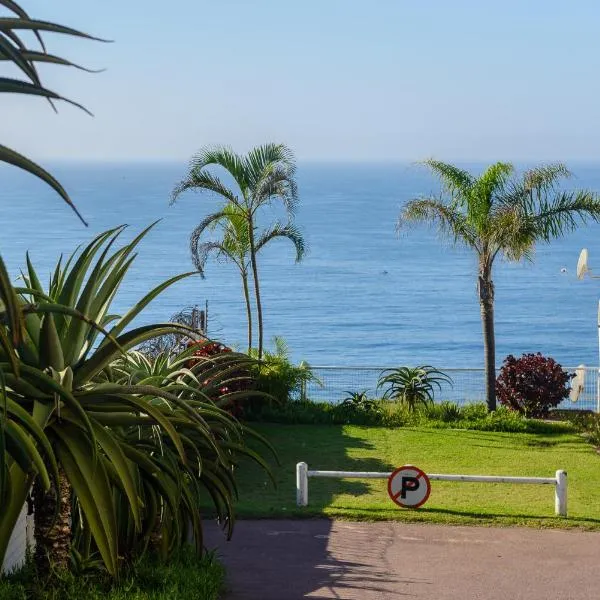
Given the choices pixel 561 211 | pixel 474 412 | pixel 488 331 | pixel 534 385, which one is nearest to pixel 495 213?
pixel 561 211

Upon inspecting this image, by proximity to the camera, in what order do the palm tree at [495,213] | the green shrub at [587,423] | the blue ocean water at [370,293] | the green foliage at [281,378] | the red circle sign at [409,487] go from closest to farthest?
the red circle sign at [409,487] → the green shrub at [587,423] → the green foliage at [281,378] → the palm tree at [495,213] → the blue ocean water at [370,293]

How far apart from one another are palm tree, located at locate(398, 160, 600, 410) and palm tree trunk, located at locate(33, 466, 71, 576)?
49.2 ft

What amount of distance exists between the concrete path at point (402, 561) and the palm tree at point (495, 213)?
31.3 feet

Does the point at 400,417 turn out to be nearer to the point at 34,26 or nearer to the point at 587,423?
the point at 587,423

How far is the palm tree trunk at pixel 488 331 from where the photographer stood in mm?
22875

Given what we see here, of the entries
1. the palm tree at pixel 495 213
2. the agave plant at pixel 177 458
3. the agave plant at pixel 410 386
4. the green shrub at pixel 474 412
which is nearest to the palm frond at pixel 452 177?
the palm tree at pixel 495 213

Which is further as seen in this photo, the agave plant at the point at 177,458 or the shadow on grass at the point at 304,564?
the shadow on grass at the point at 304,564

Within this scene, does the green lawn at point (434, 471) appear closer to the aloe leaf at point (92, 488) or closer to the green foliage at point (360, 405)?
the green foliage at point (360, 405)

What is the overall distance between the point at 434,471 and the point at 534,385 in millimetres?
5549

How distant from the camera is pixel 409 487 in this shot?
47.5 feet

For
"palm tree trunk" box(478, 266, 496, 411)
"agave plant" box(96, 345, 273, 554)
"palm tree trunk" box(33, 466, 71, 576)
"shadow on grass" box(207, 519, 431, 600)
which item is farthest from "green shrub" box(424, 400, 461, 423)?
"palm tree trunk" box(33, 466, 71, 576)

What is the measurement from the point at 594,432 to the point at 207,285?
291ft

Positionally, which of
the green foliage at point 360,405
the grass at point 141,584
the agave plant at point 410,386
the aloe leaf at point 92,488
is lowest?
the grass at point 141,584

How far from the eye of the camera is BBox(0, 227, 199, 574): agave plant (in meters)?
7.30
